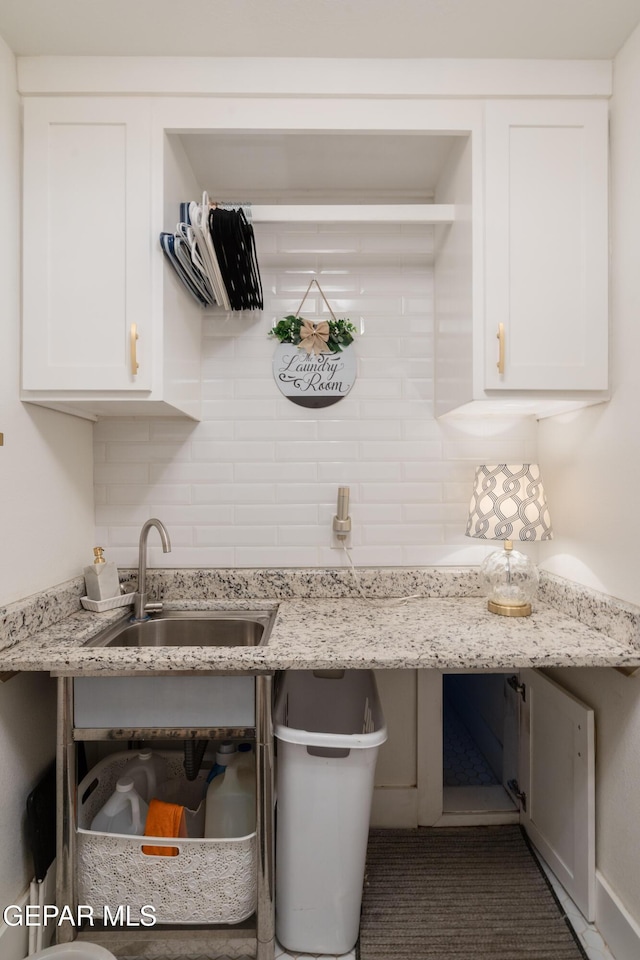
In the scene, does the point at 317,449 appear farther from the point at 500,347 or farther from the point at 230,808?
the point at 230,808

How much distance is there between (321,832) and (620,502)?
4.16 feet

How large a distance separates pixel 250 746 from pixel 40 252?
1.67 metres

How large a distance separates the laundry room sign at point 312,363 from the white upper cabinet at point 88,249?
57 centimetres

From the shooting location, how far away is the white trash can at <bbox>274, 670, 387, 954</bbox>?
1.34 meters

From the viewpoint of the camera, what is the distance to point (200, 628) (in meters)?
1.76

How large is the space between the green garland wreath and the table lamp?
72 cm

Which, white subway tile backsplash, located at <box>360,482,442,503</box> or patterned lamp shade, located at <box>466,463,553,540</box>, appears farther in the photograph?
white subway tile backsplash, located at <box>360,482,442,503</box>

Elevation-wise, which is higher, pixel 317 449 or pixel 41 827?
pixel 317 449

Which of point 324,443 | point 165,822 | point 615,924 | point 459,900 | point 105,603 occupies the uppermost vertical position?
point 324,443

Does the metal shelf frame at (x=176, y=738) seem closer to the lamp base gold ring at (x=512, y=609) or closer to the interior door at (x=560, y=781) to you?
the lamp base gold ring at (x=512, y=609)

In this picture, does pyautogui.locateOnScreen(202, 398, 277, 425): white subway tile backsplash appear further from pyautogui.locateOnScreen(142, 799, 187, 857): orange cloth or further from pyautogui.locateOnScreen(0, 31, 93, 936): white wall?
pyautogui.locateOnScreen(142, 799, 187, 857): orange cloth

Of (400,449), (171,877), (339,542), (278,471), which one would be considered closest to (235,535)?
(278,471)

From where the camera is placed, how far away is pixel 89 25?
1371 millimetres
